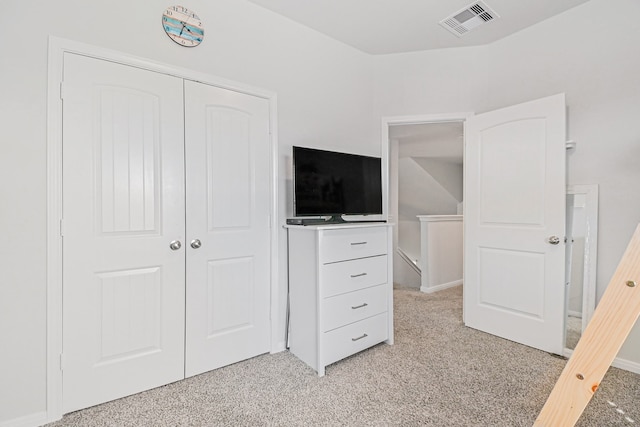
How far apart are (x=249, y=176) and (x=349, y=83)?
139cm

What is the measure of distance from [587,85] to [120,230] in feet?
11.3

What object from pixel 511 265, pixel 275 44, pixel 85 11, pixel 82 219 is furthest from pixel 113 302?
pixel 511 265

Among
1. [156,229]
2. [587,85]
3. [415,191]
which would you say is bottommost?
[156,229]

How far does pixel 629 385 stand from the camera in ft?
6.25

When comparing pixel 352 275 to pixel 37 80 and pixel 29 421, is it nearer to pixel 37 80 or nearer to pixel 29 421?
pixel 29 421

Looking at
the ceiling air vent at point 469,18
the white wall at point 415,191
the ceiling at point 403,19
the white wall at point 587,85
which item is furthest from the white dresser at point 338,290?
the white wall at point 415,191

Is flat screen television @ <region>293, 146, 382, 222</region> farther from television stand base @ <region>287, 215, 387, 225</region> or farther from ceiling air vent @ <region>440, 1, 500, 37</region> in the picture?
ceiling air vent @ <region>440, 1, 500, 37</region>

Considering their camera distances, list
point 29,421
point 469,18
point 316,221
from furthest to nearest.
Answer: point 469,18 → point 316,221 → point 29,421

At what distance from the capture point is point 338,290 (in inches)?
85.1

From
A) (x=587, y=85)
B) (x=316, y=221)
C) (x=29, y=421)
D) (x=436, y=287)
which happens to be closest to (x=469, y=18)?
(x=587, y=85)

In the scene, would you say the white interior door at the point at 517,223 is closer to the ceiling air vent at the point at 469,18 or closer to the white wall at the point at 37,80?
the ceiling air vent at the point at 469,18

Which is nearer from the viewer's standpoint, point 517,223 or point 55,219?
point 55,219

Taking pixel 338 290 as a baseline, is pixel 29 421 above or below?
below

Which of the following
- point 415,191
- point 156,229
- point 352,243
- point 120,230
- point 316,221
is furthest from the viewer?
point 415,191
